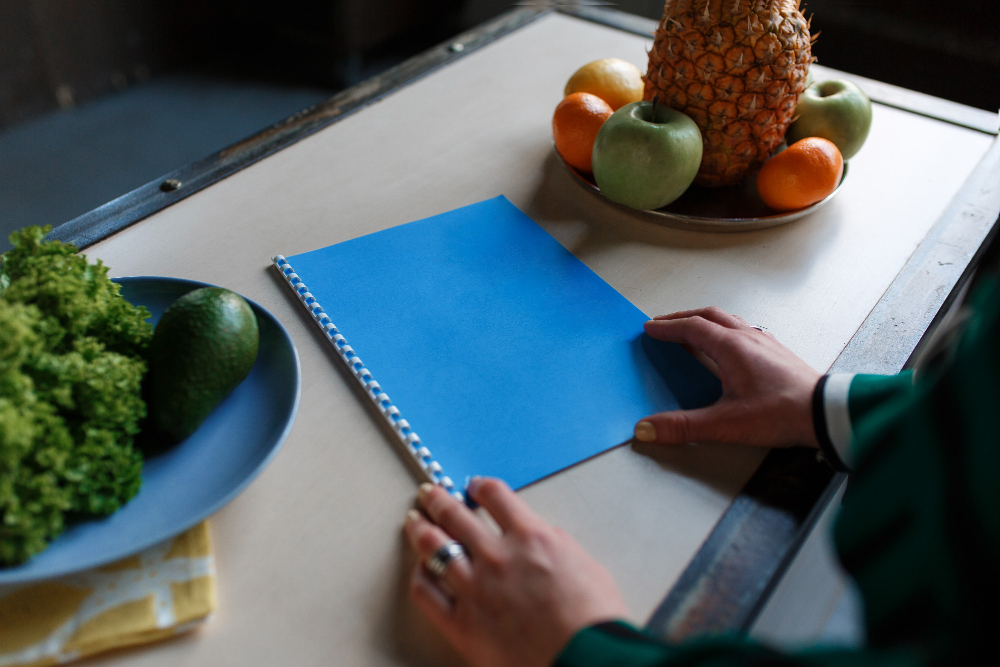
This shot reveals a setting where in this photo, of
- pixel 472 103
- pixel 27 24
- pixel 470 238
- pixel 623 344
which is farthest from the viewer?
pixel 27 24

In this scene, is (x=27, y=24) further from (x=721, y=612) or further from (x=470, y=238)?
(x=721, y=612)

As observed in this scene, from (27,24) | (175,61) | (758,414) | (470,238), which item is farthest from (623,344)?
(175,61)

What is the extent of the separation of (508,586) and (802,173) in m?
0.71

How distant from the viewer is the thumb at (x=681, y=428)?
0.65 m

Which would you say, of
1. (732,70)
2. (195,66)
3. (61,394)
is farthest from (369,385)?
(195,66)

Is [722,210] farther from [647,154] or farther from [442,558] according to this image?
[442,558]

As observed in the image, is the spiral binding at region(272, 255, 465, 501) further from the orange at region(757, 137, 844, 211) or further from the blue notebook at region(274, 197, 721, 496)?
the orange at region(757, 137, 844, 211)

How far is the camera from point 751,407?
643mm

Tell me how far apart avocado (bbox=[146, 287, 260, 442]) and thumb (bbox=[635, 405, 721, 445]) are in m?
0.40

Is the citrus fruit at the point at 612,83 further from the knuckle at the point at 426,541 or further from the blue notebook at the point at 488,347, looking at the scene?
the knuckle at the point at 426,541

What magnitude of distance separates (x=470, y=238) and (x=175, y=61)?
262 centimetres

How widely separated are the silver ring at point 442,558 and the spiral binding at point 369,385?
0.07m

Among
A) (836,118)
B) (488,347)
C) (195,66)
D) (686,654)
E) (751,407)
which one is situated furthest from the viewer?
(195,66)

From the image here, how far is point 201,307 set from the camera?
60cm
